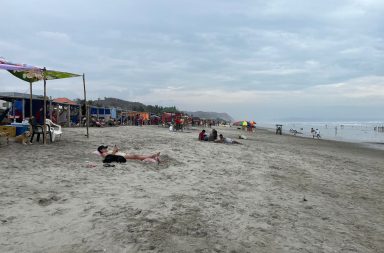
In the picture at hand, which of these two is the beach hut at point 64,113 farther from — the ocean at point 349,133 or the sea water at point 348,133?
the sea water at point 348,133

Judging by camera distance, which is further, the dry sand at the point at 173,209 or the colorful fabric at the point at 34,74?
the colorful fabric at the point at 34,74

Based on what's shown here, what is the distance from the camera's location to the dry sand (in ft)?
12.6

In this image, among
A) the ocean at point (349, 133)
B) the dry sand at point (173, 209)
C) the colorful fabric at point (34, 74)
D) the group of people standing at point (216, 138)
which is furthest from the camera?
the ocean at point (349, 133)

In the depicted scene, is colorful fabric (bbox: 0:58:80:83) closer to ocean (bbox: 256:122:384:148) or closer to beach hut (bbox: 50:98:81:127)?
beach hut (bbox: 50:98:81:127)

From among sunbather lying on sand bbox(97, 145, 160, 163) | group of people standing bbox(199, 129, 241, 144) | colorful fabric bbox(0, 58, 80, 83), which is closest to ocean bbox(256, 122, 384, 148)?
group of people standing bbox(199, 129, 241, 144)

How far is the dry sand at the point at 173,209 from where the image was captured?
384 centimetres

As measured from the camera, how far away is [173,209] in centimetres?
502

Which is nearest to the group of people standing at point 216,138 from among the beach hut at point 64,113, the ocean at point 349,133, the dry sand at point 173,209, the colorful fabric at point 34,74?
the colorful fabric at point 34,74

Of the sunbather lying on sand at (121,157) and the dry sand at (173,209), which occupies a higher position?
the sunbather lying on sand at (121,157)

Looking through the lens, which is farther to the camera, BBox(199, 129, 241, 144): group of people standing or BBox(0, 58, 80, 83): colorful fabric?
BBox(199, 129, 241, 144): group of people standing

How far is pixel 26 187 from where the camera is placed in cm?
551

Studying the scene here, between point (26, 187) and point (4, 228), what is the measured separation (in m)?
1.75

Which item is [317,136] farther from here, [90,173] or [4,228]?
[4,228]

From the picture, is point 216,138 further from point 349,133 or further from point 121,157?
point 349,133
